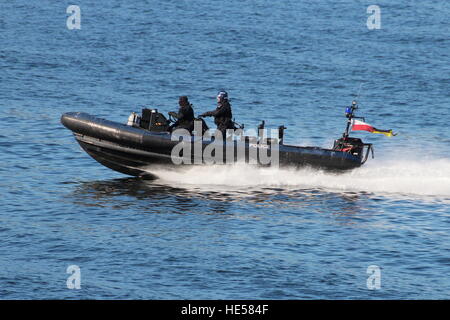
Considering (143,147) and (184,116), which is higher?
(184,116)

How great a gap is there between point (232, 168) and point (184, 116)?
5.99 ft

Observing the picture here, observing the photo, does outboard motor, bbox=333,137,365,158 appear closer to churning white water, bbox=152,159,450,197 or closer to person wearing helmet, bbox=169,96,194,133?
churning white water, bbox=152,159,450,197

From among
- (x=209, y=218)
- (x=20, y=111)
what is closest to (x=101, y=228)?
(x=209, y=218)

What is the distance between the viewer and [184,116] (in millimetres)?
21281

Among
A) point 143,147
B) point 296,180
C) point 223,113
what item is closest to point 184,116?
point 223,113

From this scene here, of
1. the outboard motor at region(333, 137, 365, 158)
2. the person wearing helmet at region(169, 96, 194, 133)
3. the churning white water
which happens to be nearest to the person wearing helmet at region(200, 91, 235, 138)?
the person wearing helmet at region(169, 96, 194, 133)

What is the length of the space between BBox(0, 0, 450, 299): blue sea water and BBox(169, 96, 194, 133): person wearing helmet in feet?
4.43

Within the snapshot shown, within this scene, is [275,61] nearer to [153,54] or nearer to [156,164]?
[153,54]

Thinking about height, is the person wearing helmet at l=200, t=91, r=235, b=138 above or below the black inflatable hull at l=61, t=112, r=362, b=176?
above

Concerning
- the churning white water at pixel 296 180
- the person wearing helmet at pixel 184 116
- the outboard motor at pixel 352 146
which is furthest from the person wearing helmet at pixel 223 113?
the outboard motor at pixel 352 146

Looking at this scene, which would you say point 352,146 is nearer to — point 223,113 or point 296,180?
point 296,180

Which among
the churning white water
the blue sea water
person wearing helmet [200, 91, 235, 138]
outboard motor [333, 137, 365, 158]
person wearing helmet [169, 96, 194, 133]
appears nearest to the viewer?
the blue sea water

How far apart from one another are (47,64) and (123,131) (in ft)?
62.1

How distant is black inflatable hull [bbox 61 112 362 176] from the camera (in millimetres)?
21188
